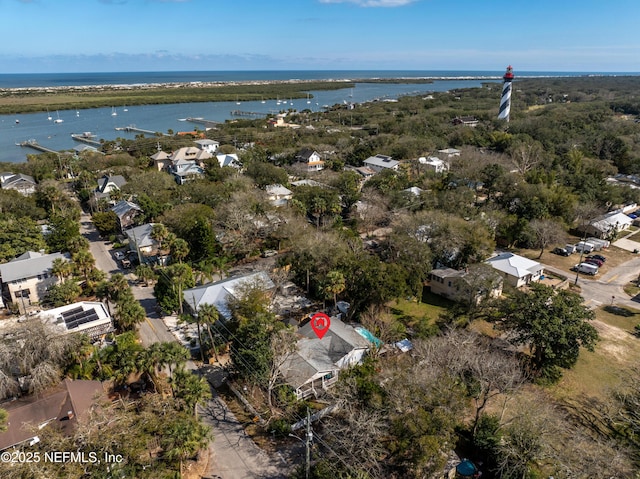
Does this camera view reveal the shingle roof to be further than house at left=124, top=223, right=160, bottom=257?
No

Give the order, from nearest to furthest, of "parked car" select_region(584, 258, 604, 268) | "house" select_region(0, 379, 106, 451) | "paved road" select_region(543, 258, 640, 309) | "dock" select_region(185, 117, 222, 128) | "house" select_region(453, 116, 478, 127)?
"house" select_region(0, 379, 106, 451), "paved road" select_region(543, 258, 640, 309), "parked car" select_region(584, 258, 604, 268), "house" select_region(453, 116, 478, 127), "dock" select_region(185, 117, 222, 128)

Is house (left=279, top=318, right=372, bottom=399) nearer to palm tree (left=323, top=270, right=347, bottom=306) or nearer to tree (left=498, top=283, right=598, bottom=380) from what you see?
palm tree (left=323, top=270, right=347, bottom=306)

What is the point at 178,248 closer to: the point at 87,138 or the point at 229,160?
the point at 229,160

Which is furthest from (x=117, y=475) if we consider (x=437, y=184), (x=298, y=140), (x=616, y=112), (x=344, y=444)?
(x=616, y=112)

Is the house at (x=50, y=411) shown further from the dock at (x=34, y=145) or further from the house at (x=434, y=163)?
the dock at (x=34, y=145)

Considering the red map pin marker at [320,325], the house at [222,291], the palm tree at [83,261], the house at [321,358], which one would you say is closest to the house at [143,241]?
the palm tree at [83,261]

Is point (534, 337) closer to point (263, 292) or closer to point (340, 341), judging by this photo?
point (340, 341)

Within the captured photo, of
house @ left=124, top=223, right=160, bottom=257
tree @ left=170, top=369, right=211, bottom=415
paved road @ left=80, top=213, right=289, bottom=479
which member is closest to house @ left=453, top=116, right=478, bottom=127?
house @ left=124, top=223, right=160, bottom=257
